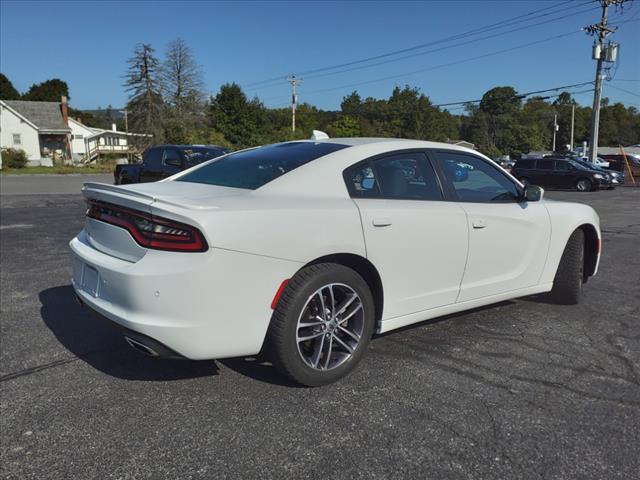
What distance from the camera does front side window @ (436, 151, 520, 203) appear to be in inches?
152

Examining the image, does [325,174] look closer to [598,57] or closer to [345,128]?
[598,57]

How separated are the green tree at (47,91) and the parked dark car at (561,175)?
87.1 m

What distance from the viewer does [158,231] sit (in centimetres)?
273

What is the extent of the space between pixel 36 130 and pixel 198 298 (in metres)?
58.6

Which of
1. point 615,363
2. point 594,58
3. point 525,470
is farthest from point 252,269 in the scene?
point 594,58

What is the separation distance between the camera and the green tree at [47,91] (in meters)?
89.3

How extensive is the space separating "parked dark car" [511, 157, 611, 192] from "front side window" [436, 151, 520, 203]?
2130 centimetres

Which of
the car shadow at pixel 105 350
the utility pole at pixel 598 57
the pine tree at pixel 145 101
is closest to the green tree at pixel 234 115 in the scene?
the pine tree at pixel 145 101

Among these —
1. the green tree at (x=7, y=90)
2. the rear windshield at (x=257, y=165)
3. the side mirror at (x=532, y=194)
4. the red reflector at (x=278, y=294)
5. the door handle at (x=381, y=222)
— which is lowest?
the red reflector at (x=278, y=294)

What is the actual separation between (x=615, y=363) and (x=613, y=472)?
1.42 m

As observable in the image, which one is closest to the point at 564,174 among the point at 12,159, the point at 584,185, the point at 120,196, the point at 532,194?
the point at 584,185

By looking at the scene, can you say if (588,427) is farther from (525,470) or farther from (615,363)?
(615,363)

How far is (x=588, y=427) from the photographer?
8.89 ft

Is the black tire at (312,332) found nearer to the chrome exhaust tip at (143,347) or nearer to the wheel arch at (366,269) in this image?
the wheel arch at (366,269)
